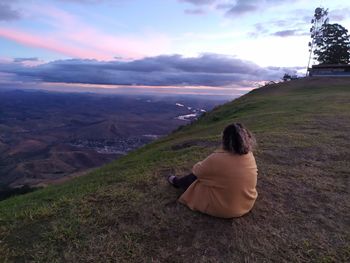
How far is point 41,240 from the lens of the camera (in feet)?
15.5

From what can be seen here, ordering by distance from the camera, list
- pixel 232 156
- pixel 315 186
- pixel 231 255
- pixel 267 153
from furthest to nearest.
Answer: pixel 267 153, pixel 315 186, pixel 232 156, pixel 231 255

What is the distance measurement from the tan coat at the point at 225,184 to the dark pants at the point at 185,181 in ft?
0.96

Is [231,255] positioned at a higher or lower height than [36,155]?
higher

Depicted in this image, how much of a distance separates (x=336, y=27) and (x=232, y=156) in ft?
163

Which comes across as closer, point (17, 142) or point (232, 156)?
point (232, 156)

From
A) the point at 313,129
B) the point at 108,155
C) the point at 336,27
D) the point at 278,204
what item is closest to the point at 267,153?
the point at 278,204

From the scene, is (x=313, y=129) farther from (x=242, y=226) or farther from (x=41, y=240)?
(x=41, y=240)

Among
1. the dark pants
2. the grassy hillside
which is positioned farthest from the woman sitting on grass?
the dark pants

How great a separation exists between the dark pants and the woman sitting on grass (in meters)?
0.31

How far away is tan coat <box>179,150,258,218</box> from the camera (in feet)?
16.6

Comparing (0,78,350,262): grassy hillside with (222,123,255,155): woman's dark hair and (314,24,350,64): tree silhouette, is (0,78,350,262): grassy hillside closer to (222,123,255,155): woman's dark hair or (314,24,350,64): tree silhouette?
(222,123,255,155): woman's dark hair

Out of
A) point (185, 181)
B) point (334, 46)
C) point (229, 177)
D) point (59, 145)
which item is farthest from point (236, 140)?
point (59, 145)

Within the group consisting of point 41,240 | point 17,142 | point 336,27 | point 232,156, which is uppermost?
point 336,27

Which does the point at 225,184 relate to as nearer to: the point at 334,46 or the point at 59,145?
the point at 334,46
